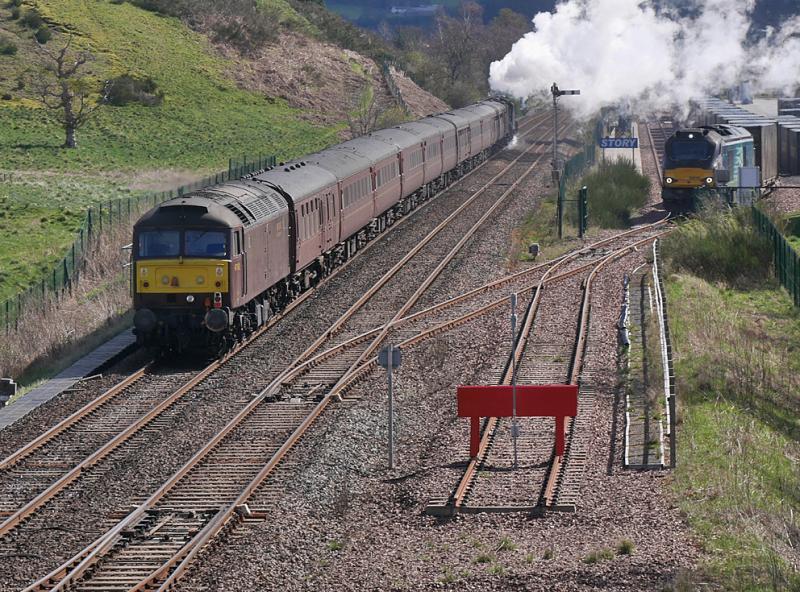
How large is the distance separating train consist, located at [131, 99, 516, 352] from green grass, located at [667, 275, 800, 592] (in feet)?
26.2

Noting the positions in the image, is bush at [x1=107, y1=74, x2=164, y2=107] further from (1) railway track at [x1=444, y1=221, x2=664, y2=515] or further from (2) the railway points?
(1) railway track at [x1=444, y1=221, x2=664, y2=515]

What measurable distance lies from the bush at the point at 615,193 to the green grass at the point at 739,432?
526 inches

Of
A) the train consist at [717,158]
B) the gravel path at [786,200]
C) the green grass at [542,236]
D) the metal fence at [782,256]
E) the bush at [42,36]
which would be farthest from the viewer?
the bush at [42,36]

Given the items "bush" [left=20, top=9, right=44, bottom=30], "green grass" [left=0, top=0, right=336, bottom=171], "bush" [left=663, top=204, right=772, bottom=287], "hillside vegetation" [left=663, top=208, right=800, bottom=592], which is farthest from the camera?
"bush" [left=20, top=9, right=44, bottom=30]

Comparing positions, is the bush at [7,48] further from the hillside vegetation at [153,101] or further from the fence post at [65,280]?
the fence post at [65,280]

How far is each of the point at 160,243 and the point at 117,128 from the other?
1808 inches

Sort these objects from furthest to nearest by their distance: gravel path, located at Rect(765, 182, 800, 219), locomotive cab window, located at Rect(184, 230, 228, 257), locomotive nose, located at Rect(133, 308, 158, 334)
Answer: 1. gravel path, located at Rect(765, 182, 800, 219)
2. locomotive cab window, located at Rect(184, 230, 228, 257)
3. locomotive nose, located at Rect(133, 308, 158, 334)

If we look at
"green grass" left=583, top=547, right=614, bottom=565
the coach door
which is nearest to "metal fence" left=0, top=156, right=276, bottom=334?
the coach door

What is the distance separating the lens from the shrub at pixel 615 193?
43.1m

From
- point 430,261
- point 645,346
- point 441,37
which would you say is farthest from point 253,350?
point 441,37

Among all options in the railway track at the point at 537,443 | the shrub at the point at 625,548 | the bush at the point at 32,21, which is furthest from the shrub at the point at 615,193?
the bush at the point at 32,21

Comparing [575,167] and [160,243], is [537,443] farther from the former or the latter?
[575,167]

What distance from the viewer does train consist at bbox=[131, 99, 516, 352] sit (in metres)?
24.0

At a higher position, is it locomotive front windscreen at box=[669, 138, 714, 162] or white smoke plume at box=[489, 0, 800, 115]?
white smoke plume at box=[489, 0, 800, 115]
